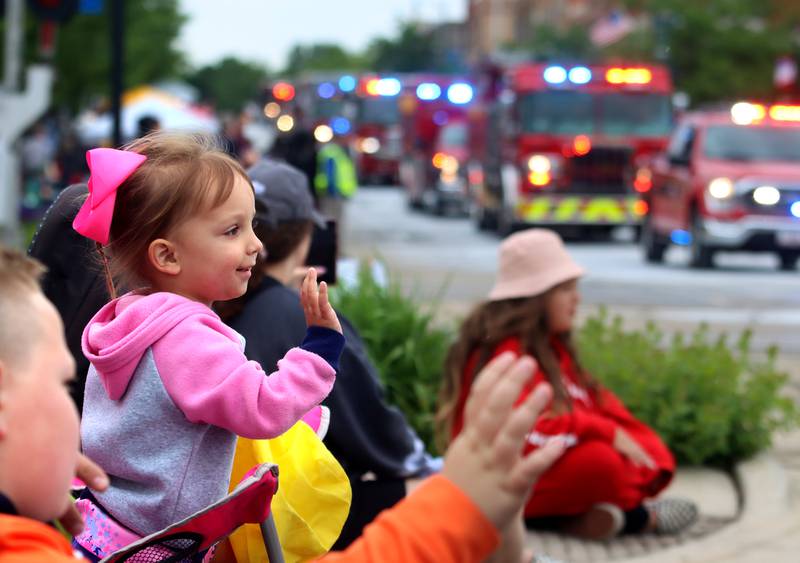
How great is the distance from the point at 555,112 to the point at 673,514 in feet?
62.8

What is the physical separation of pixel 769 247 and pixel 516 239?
46.7ft

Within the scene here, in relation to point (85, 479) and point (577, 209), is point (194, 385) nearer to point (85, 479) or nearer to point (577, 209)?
point (85, 479)

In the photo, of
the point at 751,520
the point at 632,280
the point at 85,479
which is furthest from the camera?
the point at 632,280

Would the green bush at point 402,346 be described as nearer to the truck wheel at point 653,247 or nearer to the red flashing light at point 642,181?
the truck wheel at point 653,247

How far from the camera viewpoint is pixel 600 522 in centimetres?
620

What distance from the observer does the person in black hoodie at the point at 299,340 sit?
427cm

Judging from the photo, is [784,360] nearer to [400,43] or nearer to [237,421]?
[237,421]

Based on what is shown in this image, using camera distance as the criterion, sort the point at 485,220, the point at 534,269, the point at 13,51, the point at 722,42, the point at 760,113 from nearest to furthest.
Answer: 1. the point at 534,269
2. the point at 13,51
3. the point at 760,113
4. the point at 485,220
5. the point at 722,42

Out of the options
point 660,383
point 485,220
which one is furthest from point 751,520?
point 485,220

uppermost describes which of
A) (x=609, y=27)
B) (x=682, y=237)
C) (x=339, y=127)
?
(x=339, y=127)

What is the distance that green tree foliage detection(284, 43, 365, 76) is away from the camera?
526ft

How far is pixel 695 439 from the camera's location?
7270 millimetres

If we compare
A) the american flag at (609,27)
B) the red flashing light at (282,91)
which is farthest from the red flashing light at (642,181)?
the american flag at (609,27)

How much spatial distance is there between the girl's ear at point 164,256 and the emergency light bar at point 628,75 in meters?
22.7
